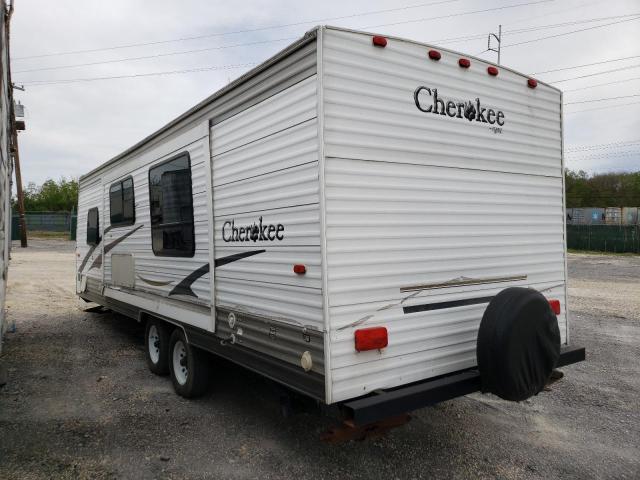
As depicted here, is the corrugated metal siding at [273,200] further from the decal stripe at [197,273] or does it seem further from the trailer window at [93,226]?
the trailer window at [93,226]

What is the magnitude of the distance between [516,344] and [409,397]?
0.80 metres

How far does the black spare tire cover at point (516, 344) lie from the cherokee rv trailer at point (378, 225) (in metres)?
0.01

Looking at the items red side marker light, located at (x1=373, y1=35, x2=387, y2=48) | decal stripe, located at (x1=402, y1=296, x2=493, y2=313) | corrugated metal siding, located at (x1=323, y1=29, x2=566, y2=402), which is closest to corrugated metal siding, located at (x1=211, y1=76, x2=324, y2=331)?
corrugated metal siding, located at (x1=323, y1=29, x2=566, y2=402)

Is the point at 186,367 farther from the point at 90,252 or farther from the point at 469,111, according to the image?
the point at 90,252

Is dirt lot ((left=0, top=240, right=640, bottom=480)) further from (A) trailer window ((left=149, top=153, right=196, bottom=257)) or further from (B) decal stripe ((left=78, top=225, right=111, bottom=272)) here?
(B) decal stripe ((left=78, top=225, right=111, bottom=272))

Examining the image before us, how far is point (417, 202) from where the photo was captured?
128 inches

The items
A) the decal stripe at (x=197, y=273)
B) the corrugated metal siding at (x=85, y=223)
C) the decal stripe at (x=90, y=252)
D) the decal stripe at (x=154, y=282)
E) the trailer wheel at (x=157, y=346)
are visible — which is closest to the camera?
the decal stripe at (x=197, y=273)

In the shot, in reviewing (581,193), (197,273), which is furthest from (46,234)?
(581,193)

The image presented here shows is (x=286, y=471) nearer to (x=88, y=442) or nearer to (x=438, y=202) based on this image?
(x=88, y=442)

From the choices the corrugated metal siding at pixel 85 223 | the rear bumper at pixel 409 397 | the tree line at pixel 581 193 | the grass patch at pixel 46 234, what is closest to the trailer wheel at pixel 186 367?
the rear bumper at pixel 409 397

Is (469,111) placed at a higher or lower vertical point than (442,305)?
higher

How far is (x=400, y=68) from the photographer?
3.20m

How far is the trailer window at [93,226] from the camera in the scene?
24.3 feet

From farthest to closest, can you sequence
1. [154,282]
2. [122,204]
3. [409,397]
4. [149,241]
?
1. [122,204]
2. [149,241]
3. [154,282]
4. [409,397]
